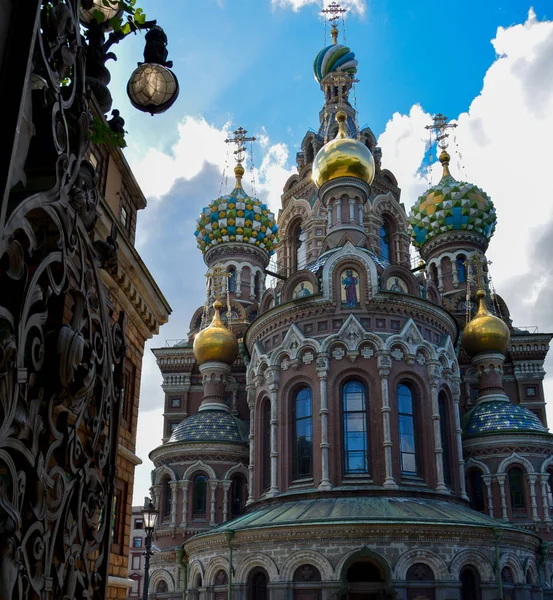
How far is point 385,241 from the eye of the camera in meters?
34.6

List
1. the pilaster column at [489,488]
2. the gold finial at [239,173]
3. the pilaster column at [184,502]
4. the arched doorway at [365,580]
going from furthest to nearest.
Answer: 1. the gold finial at [239,173]
2. the pilaster column at [184,502]
3. the pilaster column at [489,488]
4. the arched doorway at [365,580]

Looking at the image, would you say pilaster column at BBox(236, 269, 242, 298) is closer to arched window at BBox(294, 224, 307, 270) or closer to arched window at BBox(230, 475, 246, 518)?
arched window at BBox(294, 224, 307, 270)

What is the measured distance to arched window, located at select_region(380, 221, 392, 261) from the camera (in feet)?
112

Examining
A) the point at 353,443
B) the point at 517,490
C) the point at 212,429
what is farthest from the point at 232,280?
the point at 517,490

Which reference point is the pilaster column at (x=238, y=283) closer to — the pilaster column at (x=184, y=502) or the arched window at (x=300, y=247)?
the arched window at (x=300, y=247)

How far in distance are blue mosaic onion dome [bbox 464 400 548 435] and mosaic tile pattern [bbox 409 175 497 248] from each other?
39.7 ft

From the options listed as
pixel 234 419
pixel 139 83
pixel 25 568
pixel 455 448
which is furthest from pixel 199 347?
pixel 25 568

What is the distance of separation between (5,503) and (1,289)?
2.35 ft

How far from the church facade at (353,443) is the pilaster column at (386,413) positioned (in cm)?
3

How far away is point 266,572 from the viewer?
64.6 ft

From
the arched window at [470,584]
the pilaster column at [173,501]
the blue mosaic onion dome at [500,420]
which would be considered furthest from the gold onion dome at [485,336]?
the pilaster column at [173,501]

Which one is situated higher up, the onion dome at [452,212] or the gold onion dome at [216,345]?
the onion dome at [452,212]

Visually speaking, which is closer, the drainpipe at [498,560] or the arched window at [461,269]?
the drainpipe at [498,560]

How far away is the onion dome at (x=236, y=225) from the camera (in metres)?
37.8
